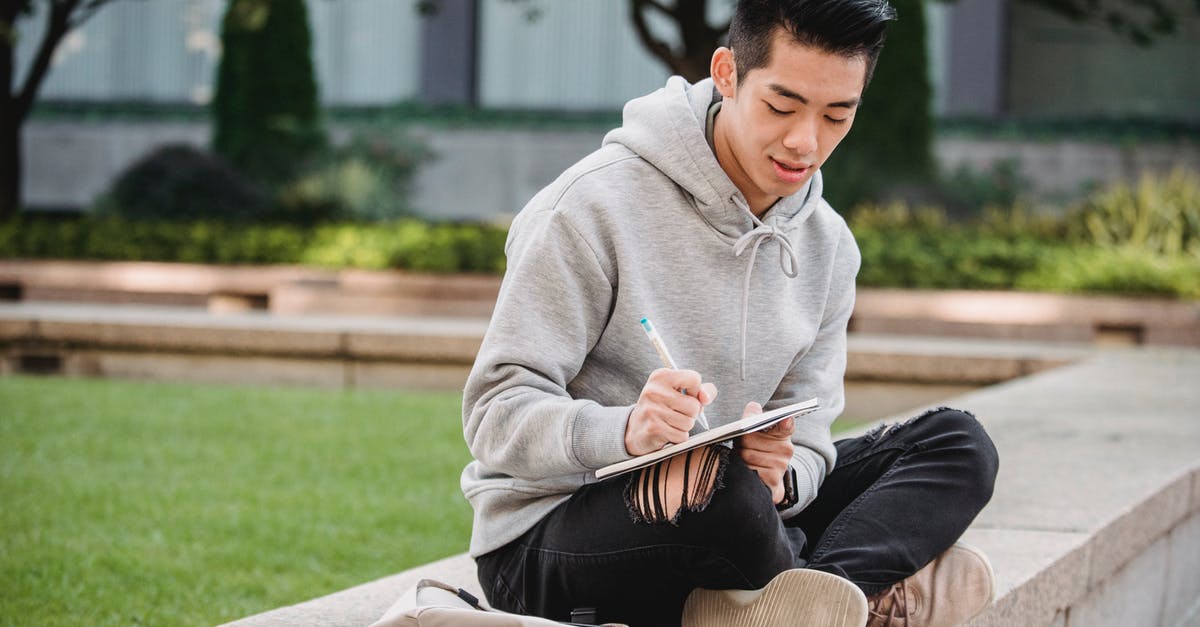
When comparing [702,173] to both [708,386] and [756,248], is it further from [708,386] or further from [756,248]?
[708,386]

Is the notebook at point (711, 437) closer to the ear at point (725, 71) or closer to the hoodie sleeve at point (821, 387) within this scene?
the hoodie sleeve at point (821, 387)

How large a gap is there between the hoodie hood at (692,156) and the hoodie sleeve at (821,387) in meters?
0.21

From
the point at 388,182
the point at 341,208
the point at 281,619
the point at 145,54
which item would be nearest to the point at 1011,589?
the point at 281,619

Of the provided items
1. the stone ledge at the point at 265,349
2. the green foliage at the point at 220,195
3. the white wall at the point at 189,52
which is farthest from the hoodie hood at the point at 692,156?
the white wall at the point at 189,52

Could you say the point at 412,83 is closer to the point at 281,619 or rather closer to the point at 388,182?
the point at 388,182

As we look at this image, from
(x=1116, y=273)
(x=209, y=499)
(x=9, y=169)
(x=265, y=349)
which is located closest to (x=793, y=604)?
(x=209, y=499)

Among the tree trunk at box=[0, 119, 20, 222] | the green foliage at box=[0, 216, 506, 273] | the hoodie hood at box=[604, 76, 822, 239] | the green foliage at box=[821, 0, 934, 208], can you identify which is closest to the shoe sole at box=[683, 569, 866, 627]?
the hoodie hood at box=[604, 76, 822, 239]

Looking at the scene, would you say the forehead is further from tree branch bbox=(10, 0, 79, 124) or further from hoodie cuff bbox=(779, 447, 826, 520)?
tree branch bbox=(10, 0, 79, 124)

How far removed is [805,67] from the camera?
7.20 ft

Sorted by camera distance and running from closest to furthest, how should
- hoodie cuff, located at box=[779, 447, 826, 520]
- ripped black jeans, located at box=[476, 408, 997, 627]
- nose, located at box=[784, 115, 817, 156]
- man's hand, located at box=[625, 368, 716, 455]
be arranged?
man's hand, located at box=[625, 368, 716, 455]
ripped black jeans, located at box=[476, 408, 997, 627]
nose, located at box=[784, 115, 817, 156]
hoodie cuff, located at box=[779, 447, 826, 520]

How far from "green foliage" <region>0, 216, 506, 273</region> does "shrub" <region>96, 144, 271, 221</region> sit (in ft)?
1.11

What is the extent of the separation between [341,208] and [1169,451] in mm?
9858

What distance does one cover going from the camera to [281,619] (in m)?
2.40

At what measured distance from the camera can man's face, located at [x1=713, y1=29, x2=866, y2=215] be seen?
2.20 m
